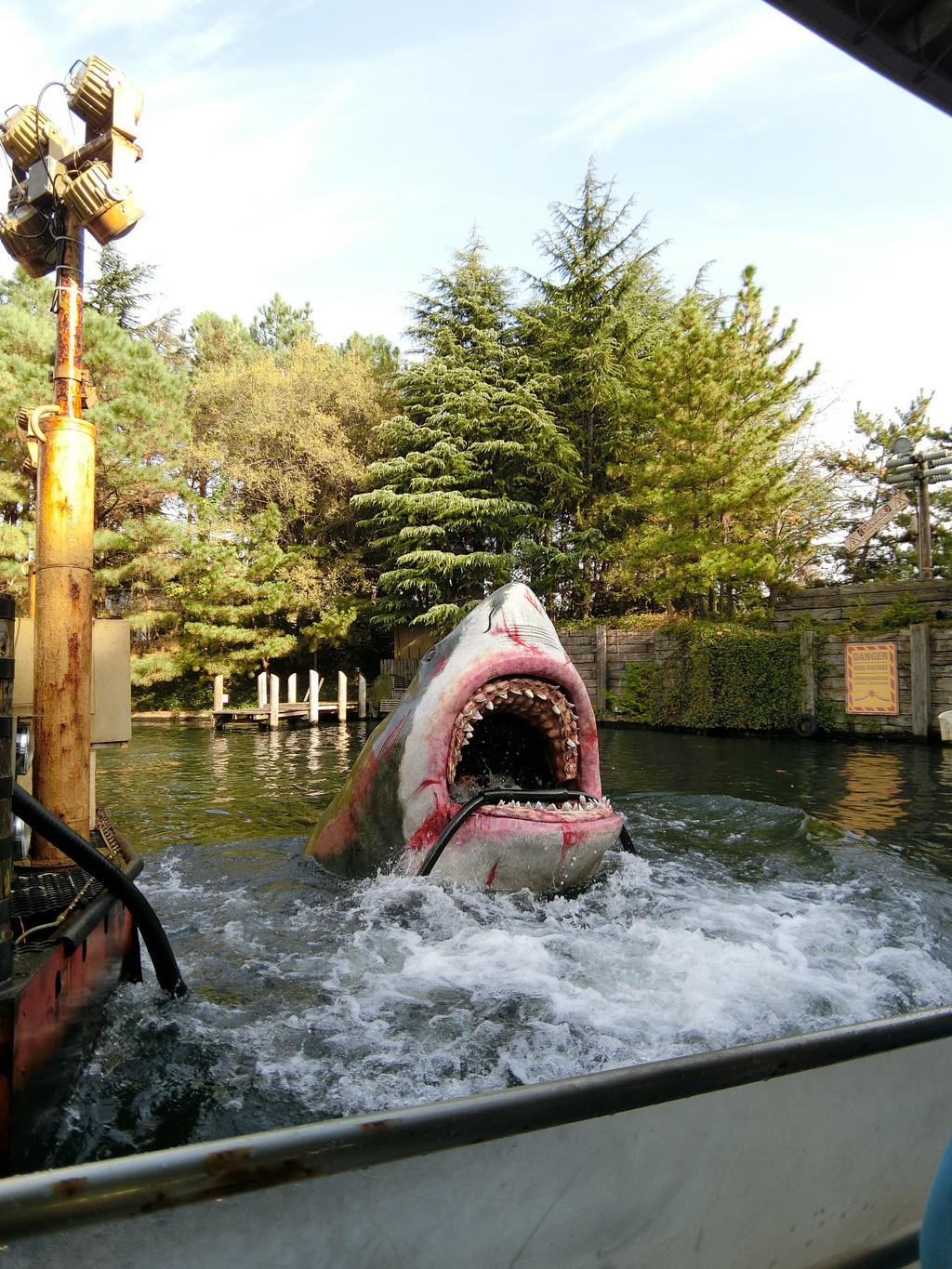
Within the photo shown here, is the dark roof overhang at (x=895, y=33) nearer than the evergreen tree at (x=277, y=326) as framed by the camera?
Yes

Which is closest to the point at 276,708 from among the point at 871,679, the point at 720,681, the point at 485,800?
the point at 720,681

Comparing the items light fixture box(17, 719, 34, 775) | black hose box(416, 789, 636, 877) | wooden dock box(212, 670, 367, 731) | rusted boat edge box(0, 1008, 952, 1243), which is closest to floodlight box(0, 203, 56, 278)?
light fixture box(17, 719, 34, 775)

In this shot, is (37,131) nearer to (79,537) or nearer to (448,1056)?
(79,537)

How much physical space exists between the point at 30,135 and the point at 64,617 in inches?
88.2

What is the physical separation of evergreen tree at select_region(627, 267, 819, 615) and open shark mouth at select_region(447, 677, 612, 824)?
12.9 m

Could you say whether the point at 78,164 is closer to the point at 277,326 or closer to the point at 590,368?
the point at 590,368

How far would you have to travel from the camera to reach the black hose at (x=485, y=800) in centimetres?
326

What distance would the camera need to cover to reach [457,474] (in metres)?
23.4

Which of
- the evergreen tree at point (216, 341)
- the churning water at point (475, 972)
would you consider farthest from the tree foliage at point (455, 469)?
the churning water at point (475, 972)

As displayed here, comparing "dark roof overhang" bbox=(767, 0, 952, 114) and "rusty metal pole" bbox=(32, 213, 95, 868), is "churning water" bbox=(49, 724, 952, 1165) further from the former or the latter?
"dark roof overhang" bbox=(767, 0, 952, 114)

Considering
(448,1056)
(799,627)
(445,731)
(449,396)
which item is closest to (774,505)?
(799,627)

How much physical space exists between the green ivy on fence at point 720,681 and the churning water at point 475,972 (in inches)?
396

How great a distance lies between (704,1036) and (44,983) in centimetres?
185

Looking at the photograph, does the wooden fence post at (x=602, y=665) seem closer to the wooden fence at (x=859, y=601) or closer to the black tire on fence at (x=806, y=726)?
the wooden fence at (x=859, y=601)
